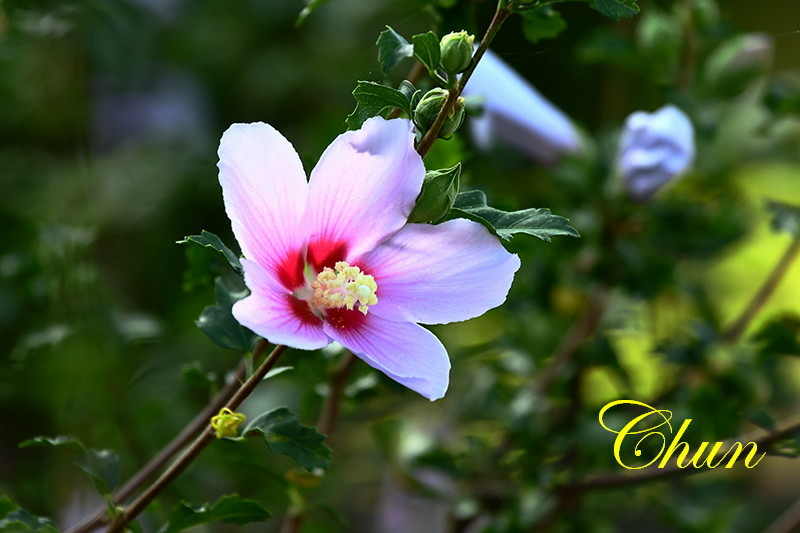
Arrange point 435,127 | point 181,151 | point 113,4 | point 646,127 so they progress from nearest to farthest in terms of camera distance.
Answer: point 435,127 → point 646,127 → point 113,4 → point 181,151

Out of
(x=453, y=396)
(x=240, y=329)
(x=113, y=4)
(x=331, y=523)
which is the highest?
(x=240, y=329)

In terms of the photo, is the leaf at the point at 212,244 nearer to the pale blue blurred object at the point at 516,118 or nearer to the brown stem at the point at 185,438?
the brown stem at the point at 185,438

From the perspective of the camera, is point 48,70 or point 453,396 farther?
point 48,70

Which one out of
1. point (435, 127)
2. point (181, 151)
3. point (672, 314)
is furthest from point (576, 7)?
point (435, 127)

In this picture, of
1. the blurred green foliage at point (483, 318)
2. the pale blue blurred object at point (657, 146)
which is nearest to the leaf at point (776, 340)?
the blurred green foliage at point (483, 318)

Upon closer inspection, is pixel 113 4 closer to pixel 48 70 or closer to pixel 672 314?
pixel 48 70

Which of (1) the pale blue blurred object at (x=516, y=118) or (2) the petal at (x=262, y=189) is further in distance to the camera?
(1) the pale blue blurred object at (x=516, y=118)
